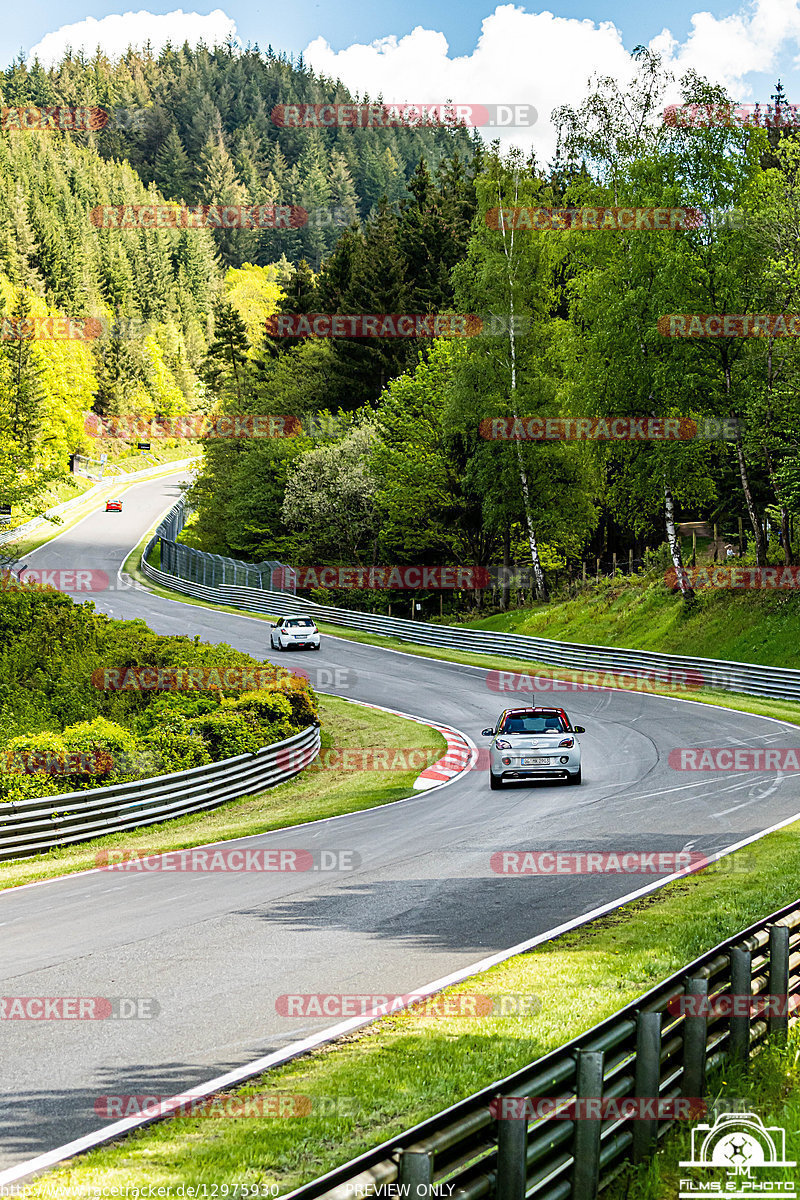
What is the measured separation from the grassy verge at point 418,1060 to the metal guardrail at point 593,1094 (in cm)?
119

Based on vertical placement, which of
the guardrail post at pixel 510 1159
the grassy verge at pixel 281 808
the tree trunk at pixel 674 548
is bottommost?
the grassy verge at pixel 281 808

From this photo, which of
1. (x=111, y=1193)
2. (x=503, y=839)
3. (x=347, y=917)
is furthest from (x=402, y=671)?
(x=111, y=1193)

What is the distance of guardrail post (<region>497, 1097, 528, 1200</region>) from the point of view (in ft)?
15.2

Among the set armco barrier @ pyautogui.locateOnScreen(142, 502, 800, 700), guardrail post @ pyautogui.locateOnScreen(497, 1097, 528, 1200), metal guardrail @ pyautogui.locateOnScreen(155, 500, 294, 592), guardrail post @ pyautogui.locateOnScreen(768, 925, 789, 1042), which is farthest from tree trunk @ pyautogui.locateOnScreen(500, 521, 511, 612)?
guardrail post @ pyautogui.locateOnScreen(497, 1097, 528, 1200)

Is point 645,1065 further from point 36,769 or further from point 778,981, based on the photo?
point 36,769

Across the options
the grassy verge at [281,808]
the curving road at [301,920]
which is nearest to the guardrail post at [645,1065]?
the curving road at [301,920]

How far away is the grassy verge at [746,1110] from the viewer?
18.4 feet

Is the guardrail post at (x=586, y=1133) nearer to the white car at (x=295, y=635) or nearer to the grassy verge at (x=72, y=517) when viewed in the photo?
the white car at (x=295, y=635)

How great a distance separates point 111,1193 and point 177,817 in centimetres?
1523

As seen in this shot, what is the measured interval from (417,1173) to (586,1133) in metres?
1.43

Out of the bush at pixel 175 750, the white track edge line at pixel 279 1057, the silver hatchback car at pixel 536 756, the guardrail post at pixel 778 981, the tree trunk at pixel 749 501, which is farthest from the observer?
the tree trunk at pixel 749 501

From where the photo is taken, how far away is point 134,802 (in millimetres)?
19453

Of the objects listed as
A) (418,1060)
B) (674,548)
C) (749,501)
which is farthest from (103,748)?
(674,548)

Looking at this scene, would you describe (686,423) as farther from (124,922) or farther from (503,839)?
(124,922)
